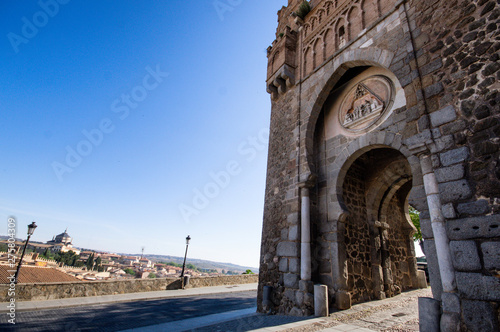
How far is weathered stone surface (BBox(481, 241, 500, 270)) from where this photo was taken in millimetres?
2801

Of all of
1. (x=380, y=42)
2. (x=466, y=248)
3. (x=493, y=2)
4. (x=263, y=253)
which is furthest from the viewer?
(x=263, y=253)

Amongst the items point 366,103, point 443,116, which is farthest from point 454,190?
point 366,103

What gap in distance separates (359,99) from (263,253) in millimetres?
5476

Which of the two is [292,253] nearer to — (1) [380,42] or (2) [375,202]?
(2) [375,202]

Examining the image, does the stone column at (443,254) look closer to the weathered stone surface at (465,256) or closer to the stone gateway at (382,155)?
the stone gateway at (382,155)

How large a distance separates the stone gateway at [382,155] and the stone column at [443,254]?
14 millimetres

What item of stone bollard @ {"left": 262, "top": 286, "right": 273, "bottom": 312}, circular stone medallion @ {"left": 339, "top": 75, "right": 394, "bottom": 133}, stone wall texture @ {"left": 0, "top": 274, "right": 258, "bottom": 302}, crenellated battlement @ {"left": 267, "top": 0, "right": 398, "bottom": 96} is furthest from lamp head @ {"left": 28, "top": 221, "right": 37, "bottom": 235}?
circular stone medallion @ {"left": 339, "top": 75, "right": 394, "bottom": 133}

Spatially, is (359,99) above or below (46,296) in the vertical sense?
above

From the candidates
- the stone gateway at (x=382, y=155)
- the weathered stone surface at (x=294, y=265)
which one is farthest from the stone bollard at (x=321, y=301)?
the weathered stone surface at (x=294, y=265)

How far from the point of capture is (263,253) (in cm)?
740

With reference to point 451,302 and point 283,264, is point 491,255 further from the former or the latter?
point 283,264

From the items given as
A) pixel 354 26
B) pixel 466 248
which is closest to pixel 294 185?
pixel 466 248

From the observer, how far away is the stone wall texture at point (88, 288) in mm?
8539

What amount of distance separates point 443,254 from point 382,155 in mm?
4840
